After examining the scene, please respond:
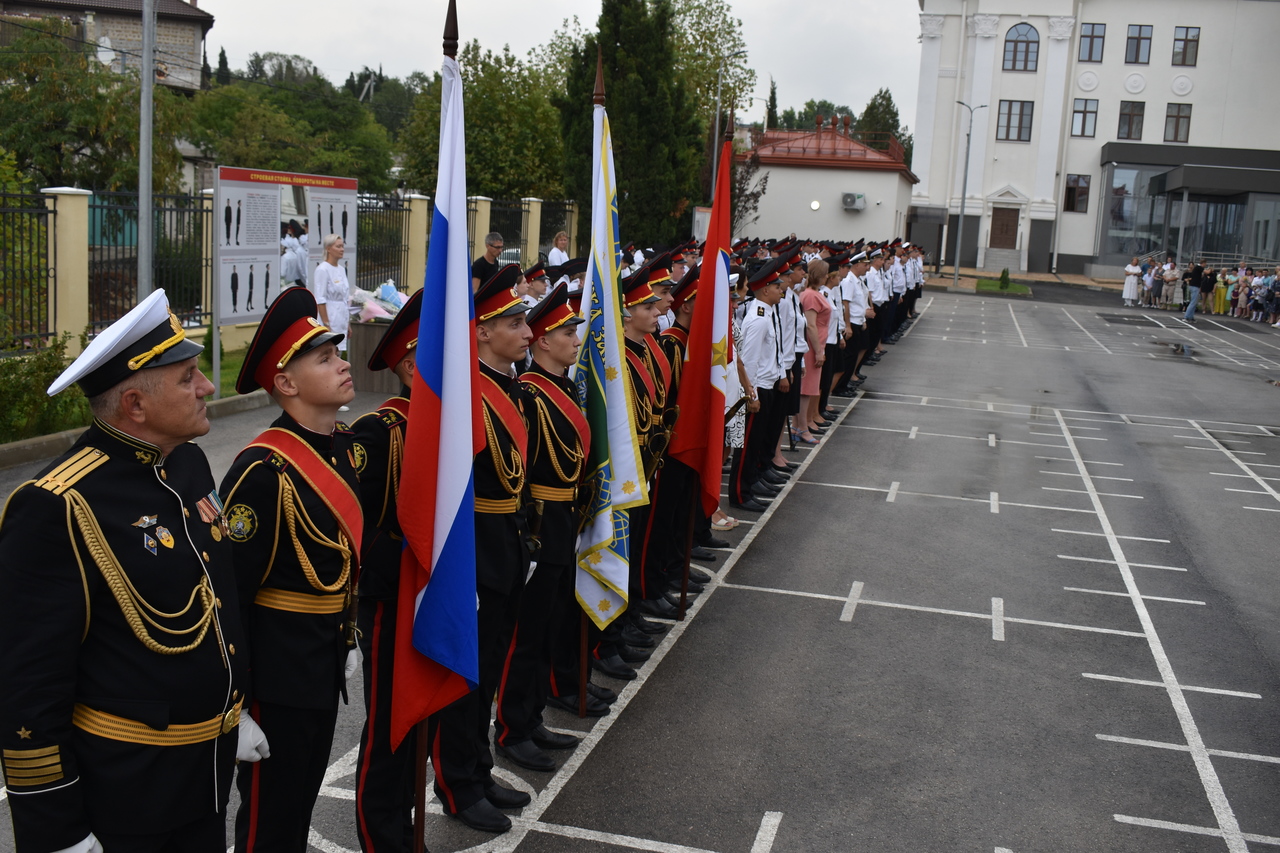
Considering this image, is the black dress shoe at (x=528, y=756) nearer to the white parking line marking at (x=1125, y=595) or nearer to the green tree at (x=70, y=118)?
the white parking line marking at (x=1125, y=595)

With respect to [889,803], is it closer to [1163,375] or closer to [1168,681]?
[1168,681]

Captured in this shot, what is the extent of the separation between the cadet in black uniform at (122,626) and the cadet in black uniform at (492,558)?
1.53m

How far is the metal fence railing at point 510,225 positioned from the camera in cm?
2282

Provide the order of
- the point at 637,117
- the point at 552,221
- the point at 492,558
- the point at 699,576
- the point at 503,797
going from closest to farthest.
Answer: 1. the point at 492,558
2. the point at 503,797
3. the point at 699,576
4. the point at 552,221
5. the point at 637,117

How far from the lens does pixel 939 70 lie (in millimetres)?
58562

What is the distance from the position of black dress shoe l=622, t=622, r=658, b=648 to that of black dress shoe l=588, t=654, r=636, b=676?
0.30m

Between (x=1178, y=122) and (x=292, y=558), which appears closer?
(x=292, y=558)

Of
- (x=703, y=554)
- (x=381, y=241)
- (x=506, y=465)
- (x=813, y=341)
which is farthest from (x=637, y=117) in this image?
(x=506, y=465)

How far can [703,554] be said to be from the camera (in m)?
8.71

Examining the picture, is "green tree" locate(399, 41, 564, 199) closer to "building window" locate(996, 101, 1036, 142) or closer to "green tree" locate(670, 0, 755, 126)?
"green tree" locate(670, 0, 755, 126)

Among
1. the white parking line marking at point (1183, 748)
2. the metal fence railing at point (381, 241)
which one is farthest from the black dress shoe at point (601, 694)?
the metal fence railing at point (381, 241)

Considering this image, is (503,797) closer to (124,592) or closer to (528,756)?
(528,756)

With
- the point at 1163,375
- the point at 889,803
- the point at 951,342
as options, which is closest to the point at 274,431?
the point at 889,803

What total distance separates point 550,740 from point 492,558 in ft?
4.20
